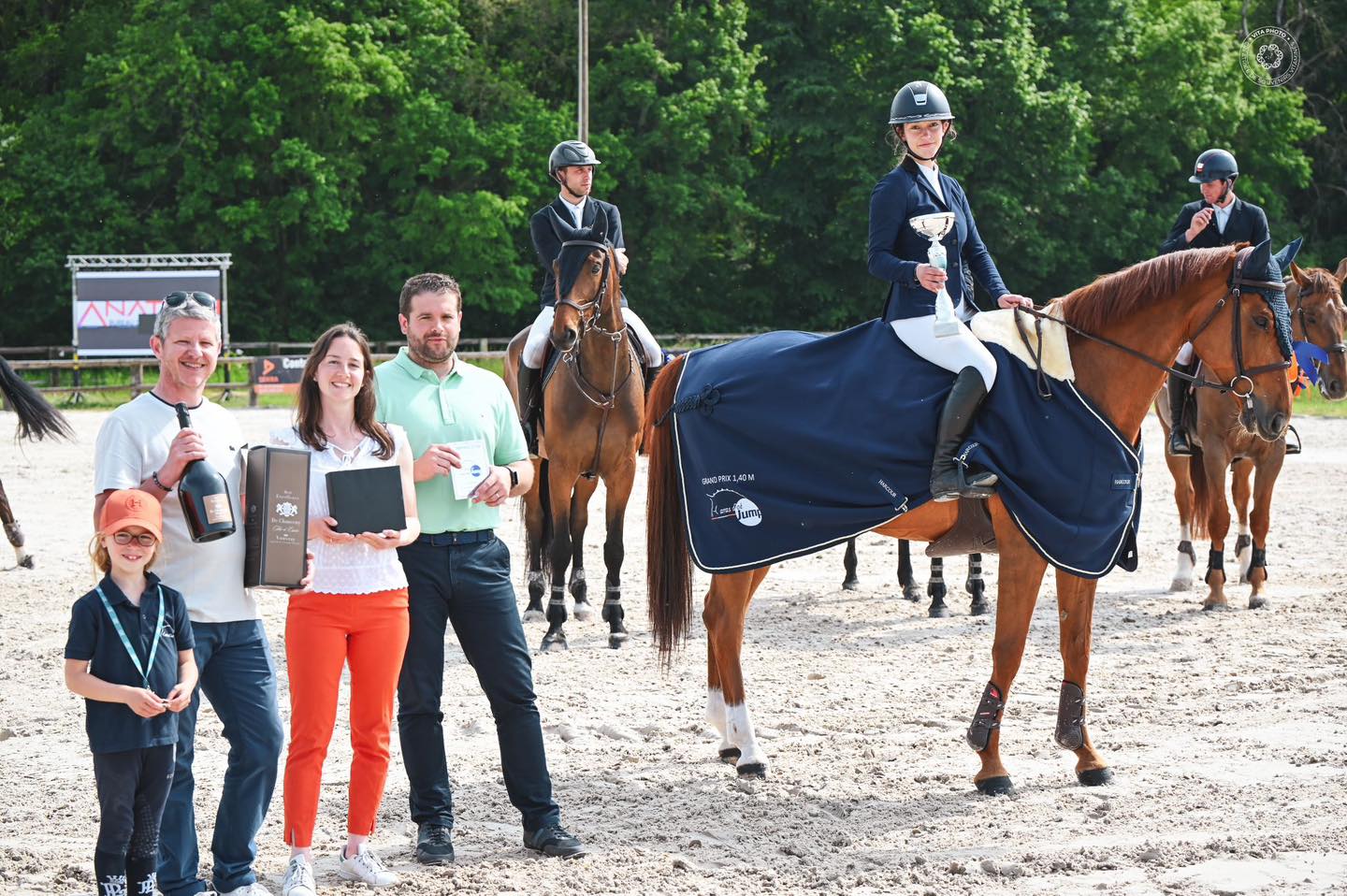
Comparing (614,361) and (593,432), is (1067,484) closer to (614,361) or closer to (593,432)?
(614,361)

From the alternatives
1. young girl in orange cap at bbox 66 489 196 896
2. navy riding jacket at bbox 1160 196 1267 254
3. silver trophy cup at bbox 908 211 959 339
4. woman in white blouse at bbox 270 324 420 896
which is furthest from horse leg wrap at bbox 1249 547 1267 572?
young girl in orange cap at bbox 66 489 196 896

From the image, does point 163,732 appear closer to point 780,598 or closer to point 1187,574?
point 780,598

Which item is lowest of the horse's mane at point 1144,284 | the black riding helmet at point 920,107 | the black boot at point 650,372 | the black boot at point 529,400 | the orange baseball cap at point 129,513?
the orange baseball cap at point 129,513

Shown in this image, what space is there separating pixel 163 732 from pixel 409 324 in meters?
1.60

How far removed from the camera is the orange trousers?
450 cm

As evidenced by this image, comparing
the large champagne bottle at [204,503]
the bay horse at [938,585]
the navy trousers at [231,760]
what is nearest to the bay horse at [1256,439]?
the bay horse at [938,585]

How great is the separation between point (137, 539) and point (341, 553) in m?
0.69

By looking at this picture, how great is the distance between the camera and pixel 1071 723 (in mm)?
5859

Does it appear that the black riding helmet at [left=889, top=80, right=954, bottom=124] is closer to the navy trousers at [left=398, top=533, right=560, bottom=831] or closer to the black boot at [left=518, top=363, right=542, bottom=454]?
the navy trousers at [left=398, top=533, right=560, bottom=831]

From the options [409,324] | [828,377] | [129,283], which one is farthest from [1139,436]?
[129,283]

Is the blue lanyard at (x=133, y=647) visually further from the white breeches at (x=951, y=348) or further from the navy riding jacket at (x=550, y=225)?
the navy riding jacket at (x=550, y=225)

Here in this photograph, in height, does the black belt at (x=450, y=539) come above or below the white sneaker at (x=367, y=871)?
above

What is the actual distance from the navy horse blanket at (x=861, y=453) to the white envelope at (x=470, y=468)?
1.60 metres

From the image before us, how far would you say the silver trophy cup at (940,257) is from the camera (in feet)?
19.3
